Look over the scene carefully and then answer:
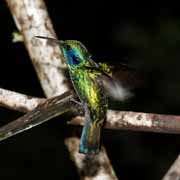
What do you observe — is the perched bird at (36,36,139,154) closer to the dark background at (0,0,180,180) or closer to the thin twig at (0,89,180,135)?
the thin twig at (0,89,180,135)

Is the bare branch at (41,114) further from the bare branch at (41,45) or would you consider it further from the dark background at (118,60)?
the dark background at (118,60)

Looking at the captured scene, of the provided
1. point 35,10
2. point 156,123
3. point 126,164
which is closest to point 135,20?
point 126,164

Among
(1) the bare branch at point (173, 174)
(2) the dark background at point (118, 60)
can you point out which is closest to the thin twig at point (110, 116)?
(1) the bare branch at point (173, 174)

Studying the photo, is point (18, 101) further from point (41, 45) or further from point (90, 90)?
point (41, 45)

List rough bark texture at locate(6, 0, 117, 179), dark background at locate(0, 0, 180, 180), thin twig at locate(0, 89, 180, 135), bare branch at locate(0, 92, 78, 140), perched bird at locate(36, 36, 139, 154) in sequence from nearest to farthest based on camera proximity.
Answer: bare branch at locate(0, 92, 78, 140) → thin twig at locate(0, 89, 180, 135) → perched bird at locate(36, 36, 139, 154) → rough bark texture at locate(6, 0, 117, 179) → dark background at locate(0, 0, 180, 180)

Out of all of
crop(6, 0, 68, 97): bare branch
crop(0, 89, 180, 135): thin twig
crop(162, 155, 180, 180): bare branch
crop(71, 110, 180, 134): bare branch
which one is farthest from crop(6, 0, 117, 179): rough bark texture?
crop(162, 155, 180, 180): bare branch

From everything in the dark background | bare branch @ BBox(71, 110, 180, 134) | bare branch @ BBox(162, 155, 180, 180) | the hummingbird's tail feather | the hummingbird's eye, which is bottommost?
the dark background

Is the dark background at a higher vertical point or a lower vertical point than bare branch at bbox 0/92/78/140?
lower
